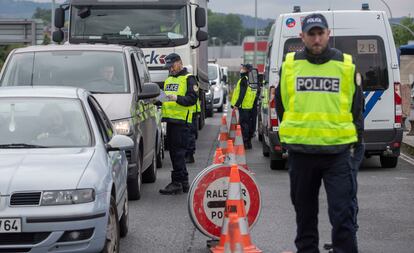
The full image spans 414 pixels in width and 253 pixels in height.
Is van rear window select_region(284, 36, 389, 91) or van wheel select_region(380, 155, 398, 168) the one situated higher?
van rear window select_region(284, 36, 389, 91)

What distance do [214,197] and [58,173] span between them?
1.76m

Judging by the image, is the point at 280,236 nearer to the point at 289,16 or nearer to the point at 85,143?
the point at 85,143

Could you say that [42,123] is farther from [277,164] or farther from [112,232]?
[277,164]

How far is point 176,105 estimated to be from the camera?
39.2 ft

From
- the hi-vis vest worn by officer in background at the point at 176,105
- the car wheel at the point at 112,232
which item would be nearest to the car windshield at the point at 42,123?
the car wheel at the point at 112,232

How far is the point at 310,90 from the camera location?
6559mm

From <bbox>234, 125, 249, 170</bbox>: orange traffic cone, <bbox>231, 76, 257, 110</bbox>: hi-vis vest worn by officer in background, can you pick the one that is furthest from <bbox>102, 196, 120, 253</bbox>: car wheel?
<bbox>231, 76, 257, 110</bbox>: hi-vis vest worn by officer in background

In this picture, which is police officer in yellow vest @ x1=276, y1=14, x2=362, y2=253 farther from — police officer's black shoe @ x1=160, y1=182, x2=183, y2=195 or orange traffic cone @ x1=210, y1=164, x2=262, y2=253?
police officer's black shoe @ x1=160, y1=182, x2=183, y2=195

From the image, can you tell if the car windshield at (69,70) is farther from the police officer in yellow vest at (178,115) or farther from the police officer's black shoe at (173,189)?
the police officer's black shoe at (173,189)

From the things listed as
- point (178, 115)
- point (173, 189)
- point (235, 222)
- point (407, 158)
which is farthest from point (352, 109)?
point (407, 158)

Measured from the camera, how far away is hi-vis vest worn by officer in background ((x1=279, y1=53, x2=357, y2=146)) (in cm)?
652

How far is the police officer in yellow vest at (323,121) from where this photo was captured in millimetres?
6516

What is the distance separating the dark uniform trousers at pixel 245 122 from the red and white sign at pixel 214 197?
11356mm

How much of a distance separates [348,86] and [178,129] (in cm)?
550
